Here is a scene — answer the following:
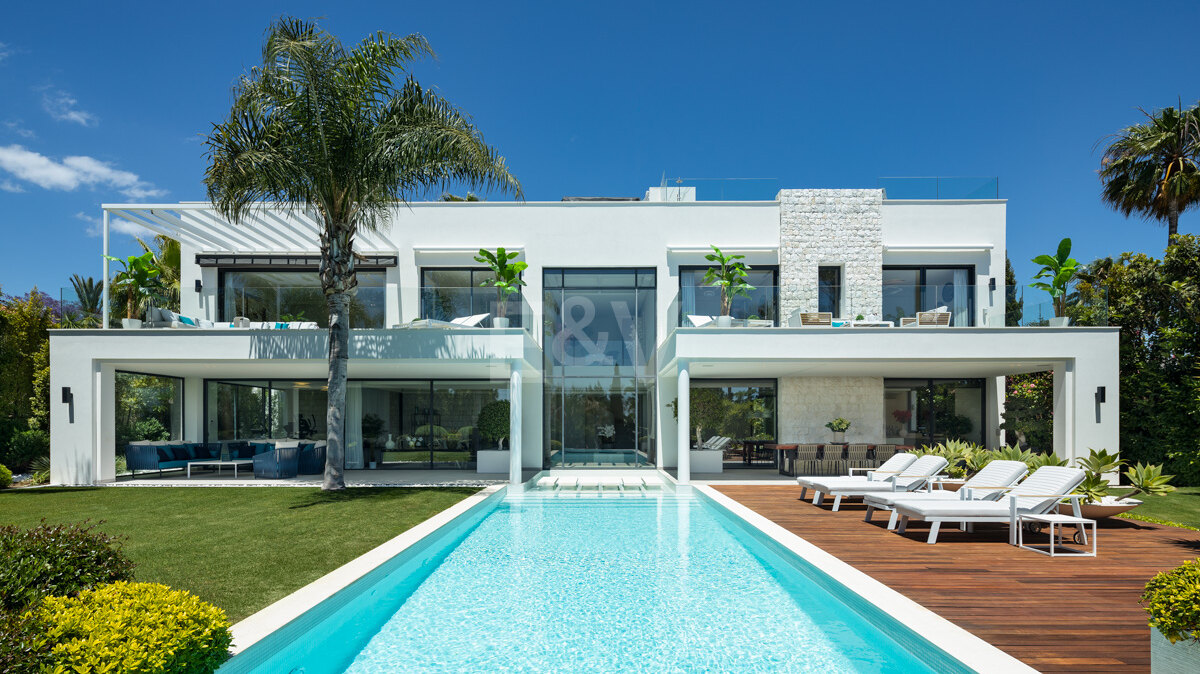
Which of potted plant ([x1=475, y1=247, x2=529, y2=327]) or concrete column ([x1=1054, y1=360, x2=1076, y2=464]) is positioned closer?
concrete column ([x1=1054, y1=360, x2=1076, y2=464])

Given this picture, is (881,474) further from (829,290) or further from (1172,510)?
(829,290)

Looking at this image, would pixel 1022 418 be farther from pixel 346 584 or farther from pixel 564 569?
pixel 346 584

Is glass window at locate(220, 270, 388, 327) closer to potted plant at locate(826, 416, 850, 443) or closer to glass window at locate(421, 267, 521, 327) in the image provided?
glass window at locate(421, 267, 521, 327)

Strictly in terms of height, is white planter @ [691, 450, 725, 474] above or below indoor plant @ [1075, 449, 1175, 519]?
below

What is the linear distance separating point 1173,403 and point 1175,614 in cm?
1518

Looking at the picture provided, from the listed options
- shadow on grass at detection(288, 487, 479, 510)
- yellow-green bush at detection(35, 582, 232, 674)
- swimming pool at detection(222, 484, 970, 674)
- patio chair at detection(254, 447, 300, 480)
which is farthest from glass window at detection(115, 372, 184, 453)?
yellow-green bush at detection(35, 582, 232, 674)

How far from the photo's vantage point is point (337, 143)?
11.6 meters

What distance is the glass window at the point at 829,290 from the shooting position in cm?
1617

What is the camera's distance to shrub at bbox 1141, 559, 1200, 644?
296 cm

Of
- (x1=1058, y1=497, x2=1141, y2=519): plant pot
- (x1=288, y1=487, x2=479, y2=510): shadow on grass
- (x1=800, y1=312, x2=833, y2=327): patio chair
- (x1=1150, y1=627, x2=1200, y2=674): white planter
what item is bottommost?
(x1=288, y1=487, x2=479, y2=510): shadow on grass

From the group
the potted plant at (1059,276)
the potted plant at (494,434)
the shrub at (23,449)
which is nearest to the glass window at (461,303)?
the potted plant at (494,434)

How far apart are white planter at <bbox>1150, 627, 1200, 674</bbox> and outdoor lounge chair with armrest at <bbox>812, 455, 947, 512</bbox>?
22.0 feet

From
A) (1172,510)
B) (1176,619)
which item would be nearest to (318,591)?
(1176,619)

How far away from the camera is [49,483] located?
47.5ft
